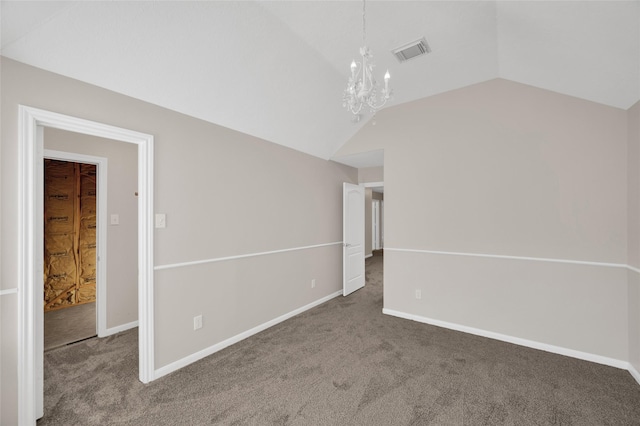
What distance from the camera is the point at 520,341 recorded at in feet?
9.53

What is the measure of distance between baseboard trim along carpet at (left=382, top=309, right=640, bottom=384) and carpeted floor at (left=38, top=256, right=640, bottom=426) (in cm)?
9

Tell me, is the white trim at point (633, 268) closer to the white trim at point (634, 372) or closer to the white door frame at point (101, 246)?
the white trim at point (634, 372)

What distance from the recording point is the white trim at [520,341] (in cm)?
251

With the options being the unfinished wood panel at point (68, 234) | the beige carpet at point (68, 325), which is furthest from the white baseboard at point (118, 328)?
the unfinished wood panel at point (68, 234)

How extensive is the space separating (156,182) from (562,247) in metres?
3.99

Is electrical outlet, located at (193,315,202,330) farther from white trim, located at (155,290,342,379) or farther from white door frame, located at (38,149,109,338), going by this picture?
white door frame, located at (38,149,109,338)

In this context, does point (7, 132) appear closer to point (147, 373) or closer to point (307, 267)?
point (147, 373)

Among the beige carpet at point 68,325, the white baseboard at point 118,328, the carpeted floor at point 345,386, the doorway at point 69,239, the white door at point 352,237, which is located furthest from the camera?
the white door at point 352,237

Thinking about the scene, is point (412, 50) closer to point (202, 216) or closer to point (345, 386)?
point (202, 216)

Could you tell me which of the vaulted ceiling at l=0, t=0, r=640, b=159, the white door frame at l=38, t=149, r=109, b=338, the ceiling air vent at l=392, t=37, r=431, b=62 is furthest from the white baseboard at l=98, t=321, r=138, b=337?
the ceiling air vent at l=392, t=37, r=431, b=62

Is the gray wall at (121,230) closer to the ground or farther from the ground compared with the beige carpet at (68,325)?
farther from the ground

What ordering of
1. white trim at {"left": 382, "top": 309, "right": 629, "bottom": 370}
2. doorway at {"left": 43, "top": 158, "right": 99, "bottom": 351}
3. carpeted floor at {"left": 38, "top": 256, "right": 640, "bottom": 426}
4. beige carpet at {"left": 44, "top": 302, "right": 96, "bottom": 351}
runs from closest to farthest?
carpeted floor at {"left": 38, "top": 256, "right": 640, "bottom": 426}, white trim at {"left": 382, "top": 309, "right": 629, "bottom": 370}, beige carpet at {"left": 44, "top": 302, "right": 96, "bottom": 351}, doorway at {"left": 43, "top": 158, "right": 99, "bottom": 351}

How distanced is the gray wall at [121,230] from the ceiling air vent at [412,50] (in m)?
3.30

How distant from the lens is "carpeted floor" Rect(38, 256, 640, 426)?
1.87 m
